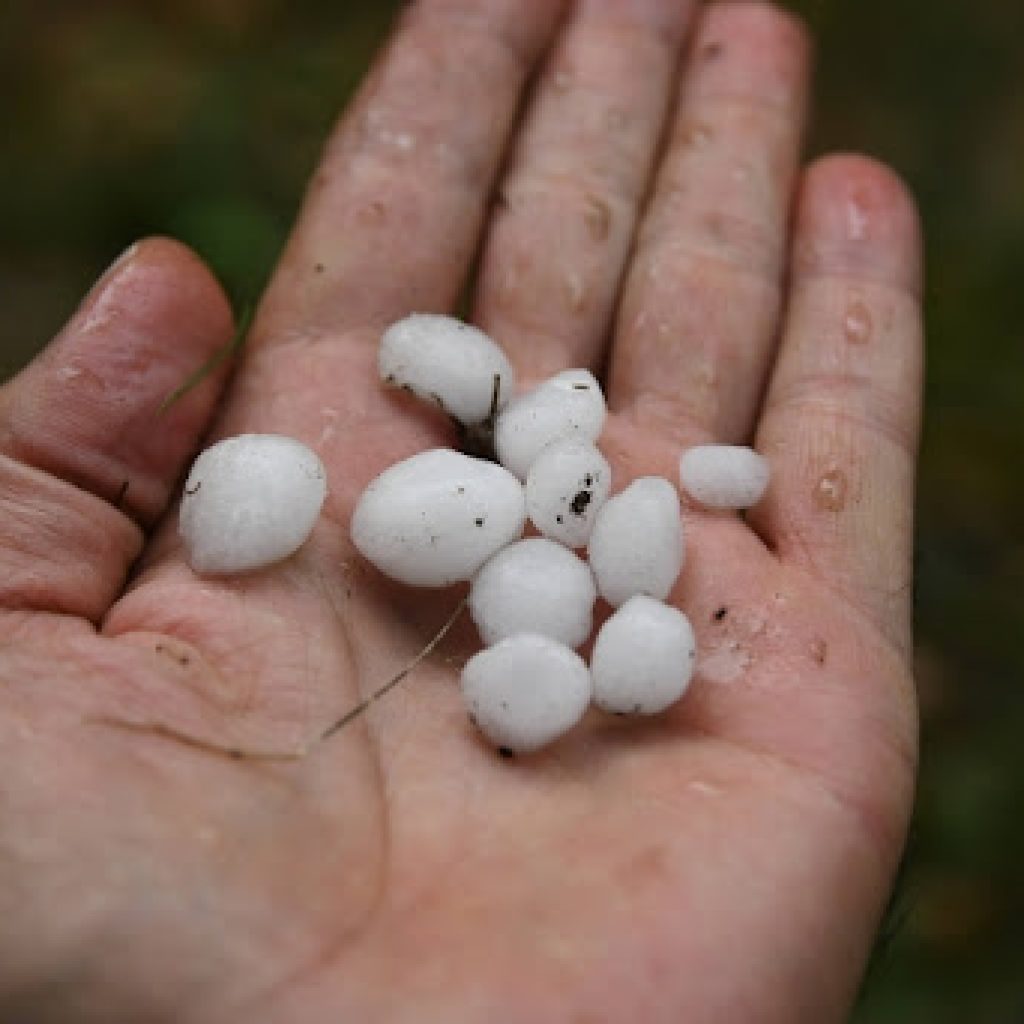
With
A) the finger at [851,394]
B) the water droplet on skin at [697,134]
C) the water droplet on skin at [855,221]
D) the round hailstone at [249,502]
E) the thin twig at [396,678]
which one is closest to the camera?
the thin twig at [396,678]

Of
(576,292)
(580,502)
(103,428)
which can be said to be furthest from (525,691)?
(576,292)

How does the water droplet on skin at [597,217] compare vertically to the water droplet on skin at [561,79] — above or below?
below

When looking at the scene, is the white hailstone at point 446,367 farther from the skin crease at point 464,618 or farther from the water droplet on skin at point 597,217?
the water droplet on skin at point 597,217

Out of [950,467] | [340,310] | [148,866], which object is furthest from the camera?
[950,467]

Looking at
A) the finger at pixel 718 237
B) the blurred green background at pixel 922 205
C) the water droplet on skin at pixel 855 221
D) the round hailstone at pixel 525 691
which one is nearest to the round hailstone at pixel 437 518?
the round hailstone at pixel 525 691

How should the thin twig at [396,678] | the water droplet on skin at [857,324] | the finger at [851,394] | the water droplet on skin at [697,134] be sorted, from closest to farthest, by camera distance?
the thin twig at [396,678] < the finger at [851,394] < the water droplet on skin at [857,324] < the water droplet on skin at [697,134]

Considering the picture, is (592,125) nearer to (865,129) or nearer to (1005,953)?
(865,129)

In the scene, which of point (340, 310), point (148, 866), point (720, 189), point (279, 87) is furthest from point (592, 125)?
point (148, 866)

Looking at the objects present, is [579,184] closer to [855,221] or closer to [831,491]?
[855,221]
